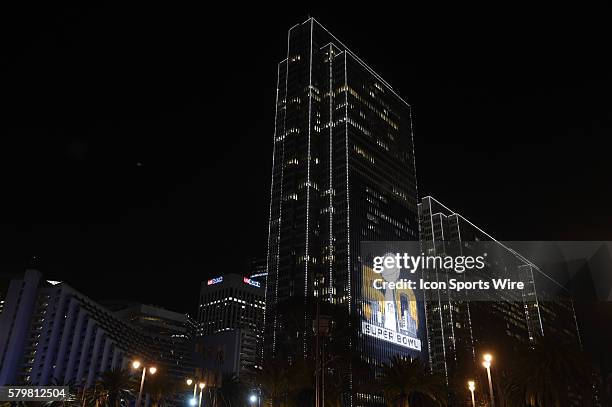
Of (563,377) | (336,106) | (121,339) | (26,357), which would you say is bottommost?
(563,377)

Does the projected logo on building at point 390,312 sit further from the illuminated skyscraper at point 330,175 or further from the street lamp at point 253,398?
the street lamp at point 253,398

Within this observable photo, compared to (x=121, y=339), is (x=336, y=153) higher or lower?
higher

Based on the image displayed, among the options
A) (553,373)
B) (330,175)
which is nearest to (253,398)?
(330,175)

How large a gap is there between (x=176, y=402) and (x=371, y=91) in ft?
433

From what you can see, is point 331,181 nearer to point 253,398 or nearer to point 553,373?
point 253,398

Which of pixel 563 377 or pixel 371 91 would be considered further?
pixel 371 91

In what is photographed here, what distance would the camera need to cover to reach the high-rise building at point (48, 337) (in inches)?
5536

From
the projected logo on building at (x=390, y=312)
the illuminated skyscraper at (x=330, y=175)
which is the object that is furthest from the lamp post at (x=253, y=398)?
the projected logo on building at (x=390, y=312)

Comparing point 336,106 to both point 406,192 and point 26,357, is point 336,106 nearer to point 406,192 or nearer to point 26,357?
point 406,192

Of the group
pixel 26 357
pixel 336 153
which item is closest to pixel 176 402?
pixel 26 357

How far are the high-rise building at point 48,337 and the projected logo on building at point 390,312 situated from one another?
75924mm

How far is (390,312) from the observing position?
14450cm

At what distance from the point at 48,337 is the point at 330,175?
90.5 meters

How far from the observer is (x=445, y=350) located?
171875 mm
